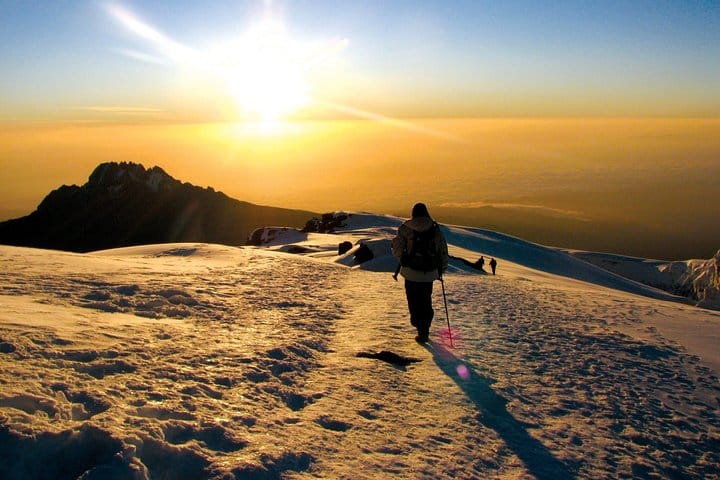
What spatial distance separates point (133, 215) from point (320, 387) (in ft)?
354

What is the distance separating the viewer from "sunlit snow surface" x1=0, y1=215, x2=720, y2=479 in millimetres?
5070

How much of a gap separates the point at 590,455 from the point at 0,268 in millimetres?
12186

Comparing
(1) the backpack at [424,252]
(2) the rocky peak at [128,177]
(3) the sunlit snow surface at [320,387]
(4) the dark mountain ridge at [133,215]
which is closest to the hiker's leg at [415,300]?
(1) the backpack at [424,252]

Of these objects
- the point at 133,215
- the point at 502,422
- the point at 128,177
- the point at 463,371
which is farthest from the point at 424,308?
the point at 128,177

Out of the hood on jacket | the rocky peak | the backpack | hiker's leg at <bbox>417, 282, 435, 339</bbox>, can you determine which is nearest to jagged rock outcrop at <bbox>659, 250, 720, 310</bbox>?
hiker's leg at <bbox>417, 282, 435, 339</bbox>

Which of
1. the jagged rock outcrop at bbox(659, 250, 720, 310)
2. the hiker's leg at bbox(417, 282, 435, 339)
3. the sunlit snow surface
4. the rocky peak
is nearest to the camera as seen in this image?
the sunlit snow surface

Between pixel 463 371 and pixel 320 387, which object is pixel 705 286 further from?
pixel 320 387

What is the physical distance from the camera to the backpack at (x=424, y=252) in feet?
33.4

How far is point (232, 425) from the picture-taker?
5.66 metres

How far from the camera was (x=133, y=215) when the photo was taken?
348ft

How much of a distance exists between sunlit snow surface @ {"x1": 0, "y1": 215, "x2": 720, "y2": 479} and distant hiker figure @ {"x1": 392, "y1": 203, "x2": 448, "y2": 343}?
0.64m

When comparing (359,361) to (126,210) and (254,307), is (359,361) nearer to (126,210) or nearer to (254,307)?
(254,307)

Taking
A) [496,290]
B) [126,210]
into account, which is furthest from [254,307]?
[126,210]

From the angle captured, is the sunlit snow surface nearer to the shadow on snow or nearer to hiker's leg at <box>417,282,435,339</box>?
the shadow on snow
